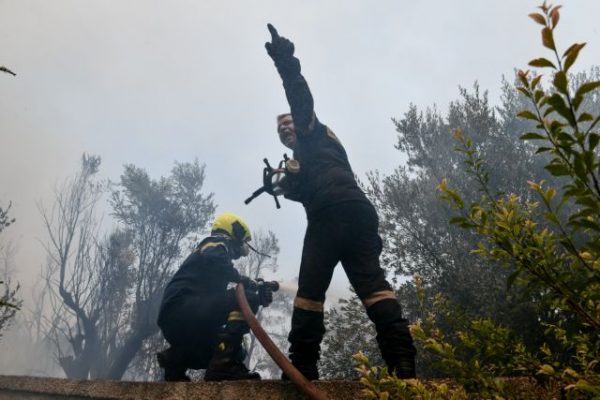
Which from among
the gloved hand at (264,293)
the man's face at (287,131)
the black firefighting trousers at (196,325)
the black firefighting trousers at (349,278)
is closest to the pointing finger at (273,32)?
the man's face at (287,131)

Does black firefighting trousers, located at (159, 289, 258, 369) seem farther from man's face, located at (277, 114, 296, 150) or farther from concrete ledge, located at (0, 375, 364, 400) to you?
man's face, located at (277, 114, 296, 150)

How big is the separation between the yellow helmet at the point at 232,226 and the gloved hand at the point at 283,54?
1929 mm

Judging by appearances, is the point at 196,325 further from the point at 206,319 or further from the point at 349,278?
the point at 349,278

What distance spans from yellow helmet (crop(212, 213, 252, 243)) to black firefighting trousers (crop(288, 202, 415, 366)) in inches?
63.9

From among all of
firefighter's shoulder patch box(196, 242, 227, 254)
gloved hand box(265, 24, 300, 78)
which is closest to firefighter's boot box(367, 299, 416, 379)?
gloved hand box(265, 24, 300, 78)

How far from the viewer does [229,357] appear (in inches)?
135

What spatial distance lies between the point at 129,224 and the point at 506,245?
2118 cm

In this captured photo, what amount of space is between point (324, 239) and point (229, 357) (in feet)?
4.65

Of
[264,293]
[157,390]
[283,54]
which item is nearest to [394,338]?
[157,390]

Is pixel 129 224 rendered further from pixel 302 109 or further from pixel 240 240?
pixel 302 109

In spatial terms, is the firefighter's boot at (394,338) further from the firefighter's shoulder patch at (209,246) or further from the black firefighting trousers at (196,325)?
the firefighter's shoulder patch at (209,246)

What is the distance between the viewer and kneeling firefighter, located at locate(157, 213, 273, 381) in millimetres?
3470

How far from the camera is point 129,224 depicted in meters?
20.3

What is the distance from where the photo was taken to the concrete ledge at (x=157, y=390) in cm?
215
